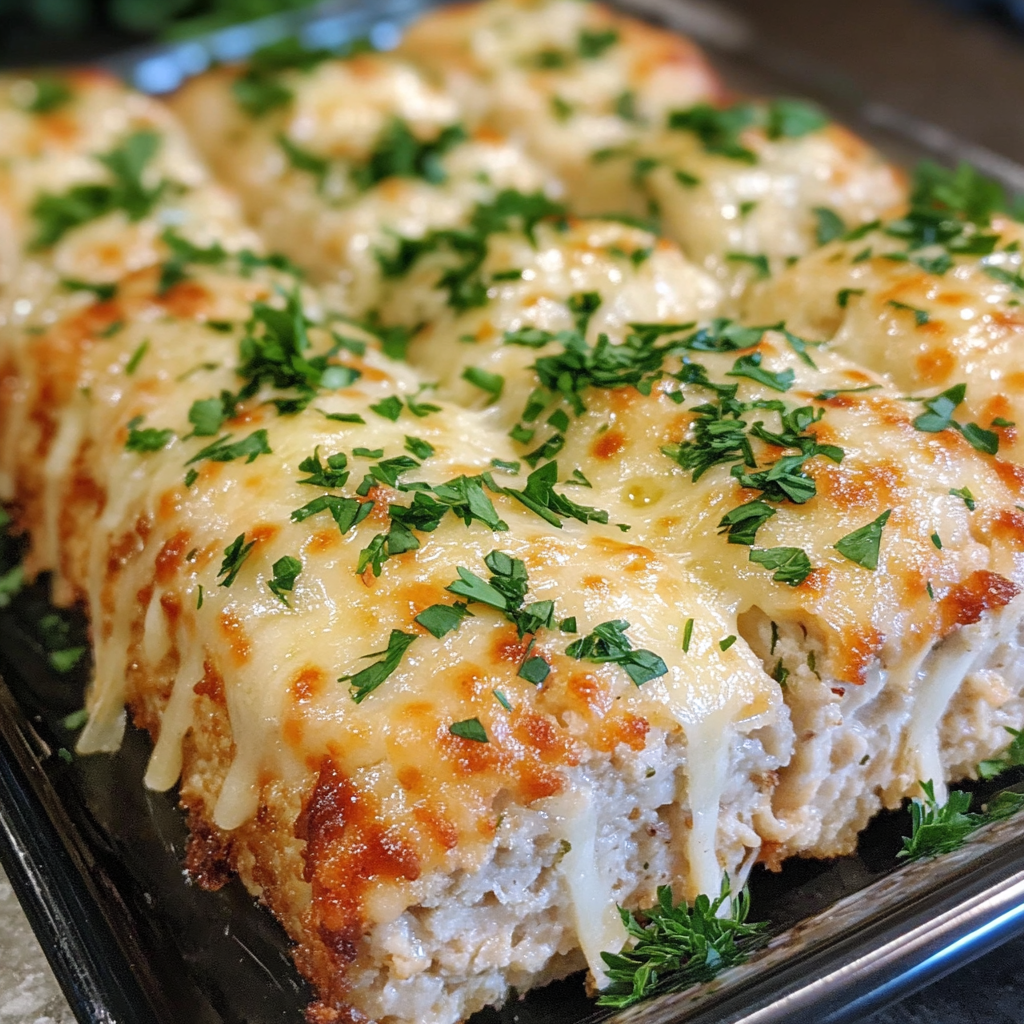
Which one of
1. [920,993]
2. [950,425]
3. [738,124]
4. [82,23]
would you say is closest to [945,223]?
[950,425]

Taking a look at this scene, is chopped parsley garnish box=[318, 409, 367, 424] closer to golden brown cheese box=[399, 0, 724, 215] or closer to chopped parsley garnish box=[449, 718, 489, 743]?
chopped parsley garnish box=[449, 718, 489, 743]

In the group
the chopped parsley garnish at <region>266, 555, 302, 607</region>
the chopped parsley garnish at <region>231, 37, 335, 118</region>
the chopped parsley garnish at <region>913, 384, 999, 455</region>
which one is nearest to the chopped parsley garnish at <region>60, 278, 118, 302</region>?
the chopped parsley garnish at <region>231, 37, 335, 118</region>

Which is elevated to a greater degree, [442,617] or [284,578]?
[442,617]

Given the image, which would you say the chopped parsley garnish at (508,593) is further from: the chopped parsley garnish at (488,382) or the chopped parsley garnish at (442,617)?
the chopped parsley garnish at (488,382)

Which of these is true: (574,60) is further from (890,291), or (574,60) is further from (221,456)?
(221,456)

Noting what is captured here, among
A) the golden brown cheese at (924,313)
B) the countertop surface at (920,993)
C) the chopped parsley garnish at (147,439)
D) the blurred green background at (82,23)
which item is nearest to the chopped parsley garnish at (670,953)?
the countertop surface at (920,993)

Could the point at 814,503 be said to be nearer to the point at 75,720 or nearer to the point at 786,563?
the point at 786,563
